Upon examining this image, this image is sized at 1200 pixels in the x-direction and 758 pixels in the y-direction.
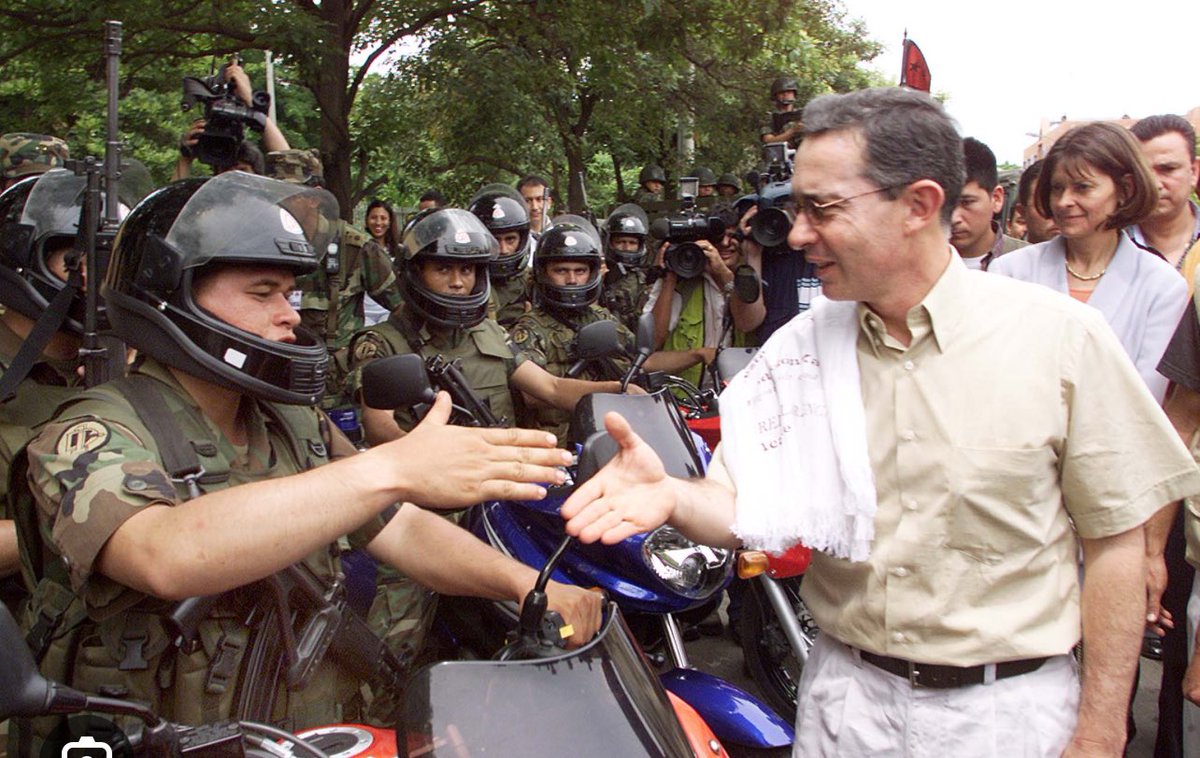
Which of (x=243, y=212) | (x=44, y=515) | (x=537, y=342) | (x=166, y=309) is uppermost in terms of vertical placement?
(x=243, y=212)

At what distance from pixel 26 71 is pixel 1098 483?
10385 millimetres

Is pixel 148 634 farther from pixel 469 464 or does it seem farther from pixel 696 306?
pixel 696 306

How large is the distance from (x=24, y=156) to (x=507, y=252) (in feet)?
8.91

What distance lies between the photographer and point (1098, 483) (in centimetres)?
188

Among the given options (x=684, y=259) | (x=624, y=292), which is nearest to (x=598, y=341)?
(x=684, y=259)

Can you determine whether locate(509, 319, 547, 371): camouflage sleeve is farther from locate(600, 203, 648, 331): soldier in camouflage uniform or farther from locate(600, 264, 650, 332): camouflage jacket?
locate(600, 264, 650, 332): camouflage jacket

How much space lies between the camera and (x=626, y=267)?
26.3 feet

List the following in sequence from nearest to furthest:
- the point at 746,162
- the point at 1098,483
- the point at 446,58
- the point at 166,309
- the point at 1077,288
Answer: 1. the point at 1098,483
2. the point at 166,309
3. the point at 1077,288
4. the point at 446,58
5. the point at 746,162

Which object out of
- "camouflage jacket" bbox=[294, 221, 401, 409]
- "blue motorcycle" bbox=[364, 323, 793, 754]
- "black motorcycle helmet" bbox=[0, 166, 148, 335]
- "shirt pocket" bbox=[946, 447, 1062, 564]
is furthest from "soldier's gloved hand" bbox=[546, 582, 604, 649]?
"camouflage jacket" bbox=[294, 221, 401, 409]

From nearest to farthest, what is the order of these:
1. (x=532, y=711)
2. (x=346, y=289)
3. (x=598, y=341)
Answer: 1. (x=532, y=711)
2. (x=598, y=341)
3. (x=346, y=289)

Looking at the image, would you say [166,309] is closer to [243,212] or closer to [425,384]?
[243,212]

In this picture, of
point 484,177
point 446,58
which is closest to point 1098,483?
point 446,58

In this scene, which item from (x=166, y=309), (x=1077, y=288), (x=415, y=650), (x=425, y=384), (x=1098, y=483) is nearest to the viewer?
(x=1098, y=483)

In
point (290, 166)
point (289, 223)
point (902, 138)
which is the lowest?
point (290, 166)
